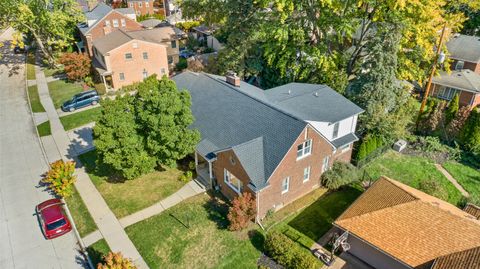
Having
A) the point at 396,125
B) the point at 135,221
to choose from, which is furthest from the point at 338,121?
the point at 135,221

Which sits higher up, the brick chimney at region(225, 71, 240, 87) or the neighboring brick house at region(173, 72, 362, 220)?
the brick chimney at region(225, 71, 240, 87)

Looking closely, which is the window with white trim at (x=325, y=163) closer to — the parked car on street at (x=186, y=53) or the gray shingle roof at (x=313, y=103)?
the gray shingle roof at (x=313, y=103)

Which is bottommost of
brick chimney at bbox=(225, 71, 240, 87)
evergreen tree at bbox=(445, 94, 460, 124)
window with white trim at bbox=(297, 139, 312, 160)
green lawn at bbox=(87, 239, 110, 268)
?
green lawn at bbox=(87, 239, 110, 268)

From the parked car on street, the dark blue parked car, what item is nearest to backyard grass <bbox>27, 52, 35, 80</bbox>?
the dark blue parked car

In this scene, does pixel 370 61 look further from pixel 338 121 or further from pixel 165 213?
pixel 165 213

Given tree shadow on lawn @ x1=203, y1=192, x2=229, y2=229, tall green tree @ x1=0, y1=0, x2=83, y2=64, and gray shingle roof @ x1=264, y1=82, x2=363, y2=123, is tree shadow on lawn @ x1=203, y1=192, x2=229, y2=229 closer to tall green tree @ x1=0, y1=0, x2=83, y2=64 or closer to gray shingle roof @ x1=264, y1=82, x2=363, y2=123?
gray shingle roof @ x1=264, y1=82, x2=363, y2=123

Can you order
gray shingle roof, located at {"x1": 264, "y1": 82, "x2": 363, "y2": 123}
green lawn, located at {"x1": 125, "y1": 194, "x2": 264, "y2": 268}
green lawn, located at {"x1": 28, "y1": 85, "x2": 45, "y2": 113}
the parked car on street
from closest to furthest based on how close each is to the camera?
1. green lawn, located at {"x1": 125, "y1": 194, "x2": 264, "y2": 268}
2. gray shingle roof, located at {"x1": 264, "y1": 82, "x2": 363, "y2": 123}
3. green lawn, located at {"x1": 28, "y1": 85, "x2": 45, "y2": 113}
4. the parked car on street
